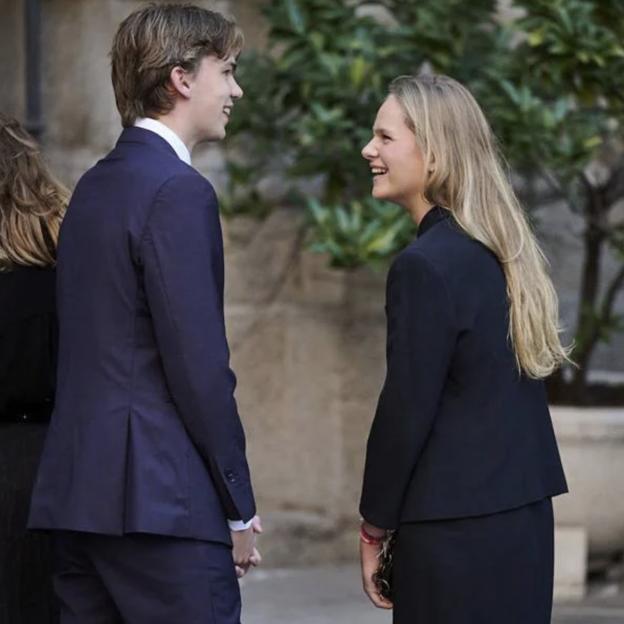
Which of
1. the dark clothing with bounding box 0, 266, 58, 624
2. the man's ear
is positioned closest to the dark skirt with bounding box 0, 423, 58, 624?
Result: the dark clothing with bounding box 0, 266, 58, 624

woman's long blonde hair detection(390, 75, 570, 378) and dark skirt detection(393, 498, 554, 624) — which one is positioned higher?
woman's long blonde hair detection(390, 75, 570, 378)

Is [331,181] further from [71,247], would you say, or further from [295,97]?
[71,247]

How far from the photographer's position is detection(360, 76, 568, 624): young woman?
3.35 m

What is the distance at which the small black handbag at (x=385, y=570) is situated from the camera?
11.5 feet

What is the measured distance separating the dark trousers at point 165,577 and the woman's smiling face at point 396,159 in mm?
776

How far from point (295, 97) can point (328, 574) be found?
5.85 ft

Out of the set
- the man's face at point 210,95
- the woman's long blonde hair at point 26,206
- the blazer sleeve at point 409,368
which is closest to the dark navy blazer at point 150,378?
the man's face at point 210,95

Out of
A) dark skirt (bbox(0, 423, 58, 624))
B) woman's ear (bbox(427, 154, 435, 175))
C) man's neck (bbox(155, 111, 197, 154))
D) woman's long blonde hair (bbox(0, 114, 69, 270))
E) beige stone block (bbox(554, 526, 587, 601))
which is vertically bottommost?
beige stone block (bbox(554, 526, 587, 601))

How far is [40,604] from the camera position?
3.98 meters

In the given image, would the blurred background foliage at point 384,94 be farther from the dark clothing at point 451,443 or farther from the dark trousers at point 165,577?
the dark trousers at point 165,577

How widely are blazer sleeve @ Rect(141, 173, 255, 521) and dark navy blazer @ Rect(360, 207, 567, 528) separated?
0.30 meters

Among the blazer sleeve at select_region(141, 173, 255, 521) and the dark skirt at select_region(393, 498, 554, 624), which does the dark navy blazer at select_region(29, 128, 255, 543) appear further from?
the dark skirt at select_region(393, 498, 554, 624)

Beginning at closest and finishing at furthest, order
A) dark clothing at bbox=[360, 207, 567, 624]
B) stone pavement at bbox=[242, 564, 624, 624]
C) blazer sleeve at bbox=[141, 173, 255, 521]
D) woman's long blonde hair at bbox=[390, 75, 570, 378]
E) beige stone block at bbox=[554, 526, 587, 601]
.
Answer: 1. blazer sleeve at bbox=[141, 173, 255, 521]
2. dark clothing at bbox=[360, 207, 567, 624]
3. woman's long blonde hair at bbox=[390, 75, 570, 378]
4. stone pavement at bbox=[242, 564, 624, 624]
5. beige stone block at bbox=[554, 526, 587, 601]

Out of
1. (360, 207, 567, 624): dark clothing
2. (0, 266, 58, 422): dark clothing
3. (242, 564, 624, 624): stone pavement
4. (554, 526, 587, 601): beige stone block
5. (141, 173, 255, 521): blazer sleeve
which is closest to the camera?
(141, 173, 255, 521): blazer sleeve
